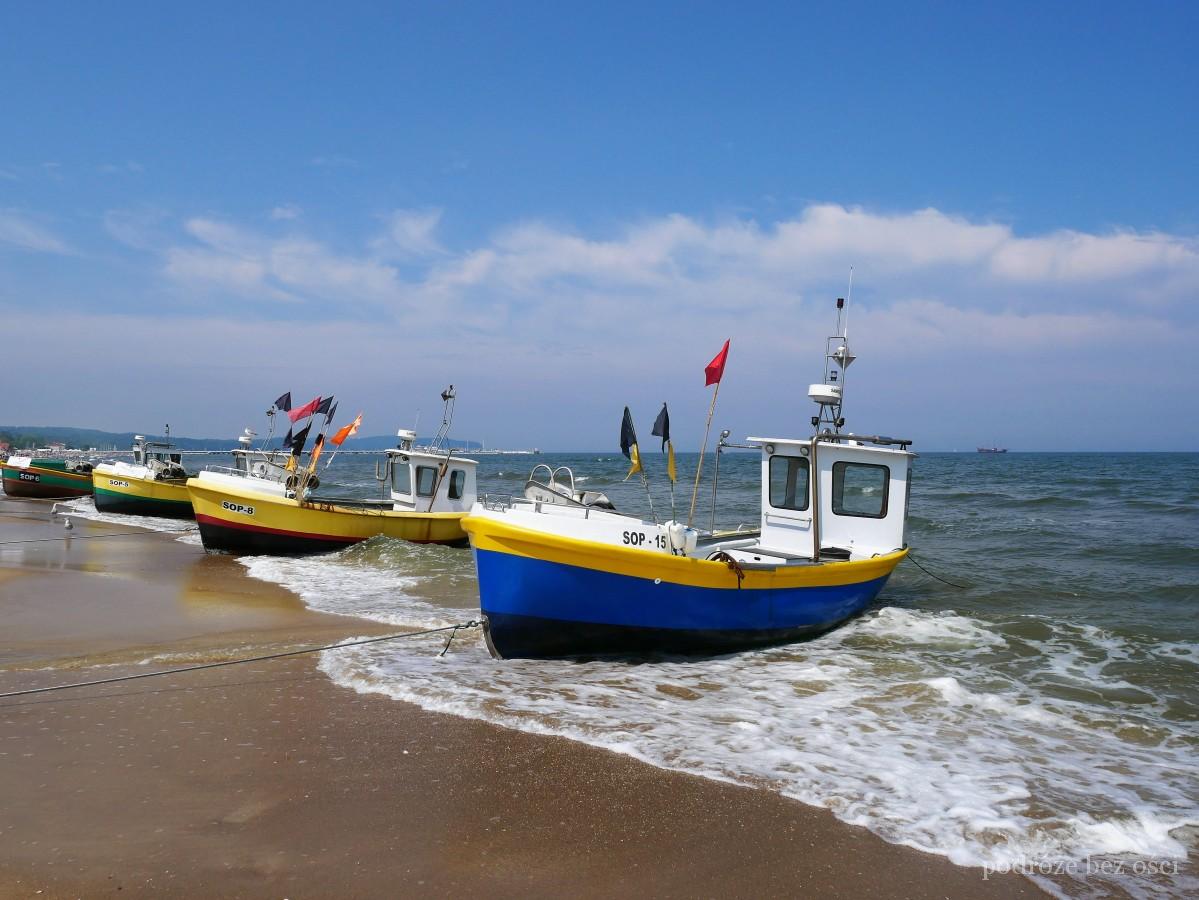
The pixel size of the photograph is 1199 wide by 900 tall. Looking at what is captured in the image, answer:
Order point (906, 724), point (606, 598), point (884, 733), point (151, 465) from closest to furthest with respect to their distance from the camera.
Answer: point (884, 733)
point (906, 724)
point (606, 598)
point (151, 465)

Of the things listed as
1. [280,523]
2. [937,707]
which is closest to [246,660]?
[937,707]

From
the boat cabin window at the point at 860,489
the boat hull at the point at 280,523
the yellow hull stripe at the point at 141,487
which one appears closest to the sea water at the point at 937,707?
the boat cabin window at the point at 860,489

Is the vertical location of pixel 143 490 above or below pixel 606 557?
below

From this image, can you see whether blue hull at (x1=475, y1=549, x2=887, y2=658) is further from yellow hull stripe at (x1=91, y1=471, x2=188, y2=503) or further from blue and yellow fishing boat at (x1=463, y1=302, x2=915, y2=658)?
yellow hull stripe at (x1=91, y1=471, x2=188, y2=503)

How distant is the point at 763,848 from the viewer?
4.72 metres

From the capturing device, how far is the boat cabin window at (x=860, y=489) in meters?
11.6

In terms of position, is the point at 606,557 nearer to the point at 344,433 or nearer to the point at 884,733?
the point at 884,733

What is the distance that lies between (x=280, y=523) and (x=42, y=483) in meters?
23.4

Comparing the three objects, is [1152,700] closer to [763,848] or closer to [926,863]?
[926,863]

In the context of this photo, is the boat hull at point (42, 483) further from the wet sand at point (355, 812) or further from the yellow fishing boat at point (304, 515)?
the wet sand at point (355, 812)

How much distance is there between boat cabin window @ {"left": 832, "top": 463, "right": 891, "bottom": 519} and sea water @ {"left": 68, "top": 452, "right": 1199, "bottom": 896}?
1686mm

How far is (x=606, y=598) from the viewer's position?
8.58m

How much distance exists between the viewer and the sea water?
523cm

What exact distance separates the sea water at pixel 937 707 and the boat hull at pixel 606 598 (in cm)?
27
